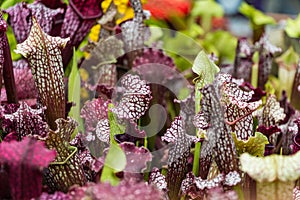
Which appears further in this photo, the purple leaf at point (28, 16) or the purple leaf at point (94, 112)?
the purple leaf at point (28, 16)

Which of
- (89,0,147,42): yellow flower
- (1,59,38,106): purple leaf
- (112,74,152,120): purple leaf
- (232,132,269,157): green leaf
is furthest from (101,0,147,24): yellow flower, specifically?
(232,132,269,157): green leaf

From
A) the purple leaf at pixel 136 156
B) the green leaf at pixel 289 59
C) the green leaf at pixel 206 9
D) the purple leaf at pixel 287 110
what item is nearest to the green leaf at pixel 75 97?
the purple leaf at pixel 136 156

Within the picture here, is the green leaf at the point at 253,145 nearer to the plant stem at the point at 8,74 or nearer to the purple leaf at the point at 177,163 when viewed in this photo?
the purple leaf at the point at 177,163

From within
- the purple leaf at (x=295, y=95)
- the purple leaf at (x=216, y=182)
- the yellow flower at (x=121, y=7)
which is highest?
the yellow flower at (x=121, y=7)

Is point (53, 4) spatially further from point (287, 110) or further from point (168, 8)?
point (168, 8)

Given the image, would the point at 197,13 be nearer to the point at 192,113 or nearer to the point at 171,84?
the point at 171,84

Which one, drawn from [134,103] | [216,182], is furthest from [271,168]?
[134,103]

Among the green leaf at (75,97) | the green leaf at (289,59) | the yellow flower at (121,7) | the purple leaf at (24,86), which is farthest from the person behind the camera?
the green leaf at (289,59)

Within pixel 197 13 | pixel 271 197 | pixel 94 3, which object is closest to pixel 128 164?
pixel 271 197
